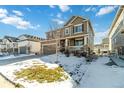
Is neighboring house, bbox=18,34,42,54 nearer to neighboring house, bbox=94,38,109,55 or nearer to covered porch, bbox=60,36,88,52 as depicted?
covered porch, bbox=60,36,88,52

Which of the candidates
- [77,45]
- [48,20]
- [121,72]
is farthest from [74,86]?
[77,45]

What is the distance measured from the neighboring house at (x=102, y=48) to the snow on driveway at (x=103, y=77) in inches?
28.4

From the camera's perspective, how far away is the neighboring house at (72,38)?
5787 millimetres

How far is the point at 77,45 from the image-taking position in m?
6.06

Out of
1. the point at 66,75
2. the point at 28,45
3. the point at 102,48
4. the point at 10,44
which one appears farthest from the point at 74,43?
the point at 66,75

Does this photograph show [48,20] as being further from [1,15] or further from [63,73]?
[63,73]

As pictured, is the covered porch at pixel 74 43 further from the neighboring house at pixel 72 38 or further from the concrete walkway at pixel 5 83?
the concrete walkway at pixel 5 83

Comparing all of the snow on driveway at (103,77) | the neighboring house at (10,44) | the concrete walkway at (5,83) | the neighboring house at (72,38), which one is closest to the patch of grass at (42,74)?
the concrete walkway at (5,83)

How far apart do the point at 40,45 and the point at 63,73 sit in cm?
228

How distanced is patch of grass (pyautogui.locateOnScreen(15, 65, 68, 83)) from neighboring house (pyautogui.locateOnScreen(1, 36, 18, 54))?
1.48 metres

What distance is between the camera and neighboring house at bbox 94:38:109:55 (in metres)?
5.27

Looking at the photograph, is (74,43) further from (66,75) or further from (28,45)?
(66,75)

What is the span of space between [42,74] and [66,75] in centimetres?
59

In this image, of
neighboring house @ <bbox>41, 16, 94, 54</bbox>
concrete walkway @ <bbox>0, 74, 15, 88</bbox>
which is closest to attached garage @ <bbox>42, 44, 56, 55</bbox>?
neighboring house @ <bbox>41, 16, 94, 54</bbox>
